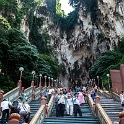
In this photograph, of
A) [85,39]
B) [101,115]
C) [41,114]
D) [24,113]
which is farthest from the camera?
[85,39]

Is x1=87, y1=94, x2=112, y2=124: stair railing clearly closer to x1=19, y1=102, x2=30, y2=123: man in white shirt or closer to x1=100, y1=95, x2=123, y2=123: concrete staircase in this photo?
x1=100, y1=95, x2=123, y2=123: concrete staircase

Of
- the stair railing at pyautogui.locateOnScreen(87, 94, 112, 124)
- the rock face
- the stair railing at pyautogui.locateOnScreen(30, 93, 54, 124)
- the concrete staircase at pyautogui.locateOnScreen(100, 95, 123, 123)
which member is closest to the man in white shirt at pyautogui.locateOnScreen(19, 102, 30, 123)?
the stair railing at pyautogui.locateOnScreen(30, 93, 54, 124)

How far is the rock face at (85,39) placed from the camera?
4209cm

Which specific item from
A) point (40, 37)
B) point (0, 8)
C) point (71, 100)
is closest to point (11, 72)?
point (0, 8)

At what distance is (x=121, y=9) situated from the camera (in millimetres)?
40625

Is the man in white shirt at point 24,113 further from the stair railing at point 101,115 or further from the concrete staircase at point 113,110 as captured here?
the concrete staircase at point 113,110

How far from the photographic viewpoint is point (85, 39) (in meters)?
48.0

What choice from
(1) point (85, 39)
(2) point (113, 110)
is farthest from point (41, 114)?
(1) point (85, 39)

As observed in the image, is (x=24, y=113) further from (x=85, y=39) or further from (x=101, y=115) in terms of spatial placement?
(x=85, y=39)

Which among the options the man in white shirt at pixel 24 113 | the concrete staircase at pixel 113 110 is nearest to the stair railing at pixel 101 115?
the concrete staircase at pixel 113 110

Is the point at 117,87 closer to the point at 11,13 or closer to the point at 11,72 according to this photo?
the point at 11,72

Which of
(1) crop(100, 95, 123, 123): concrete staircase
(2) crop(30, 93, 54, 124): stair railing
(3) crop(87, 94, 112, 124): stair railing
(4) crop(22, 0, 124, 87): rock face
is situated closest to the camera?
(3) crop(87, 94, 112, 124): stair railing

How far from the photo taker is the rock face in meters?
42.1

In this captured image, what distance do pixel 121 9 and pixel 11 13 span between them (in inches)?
786
